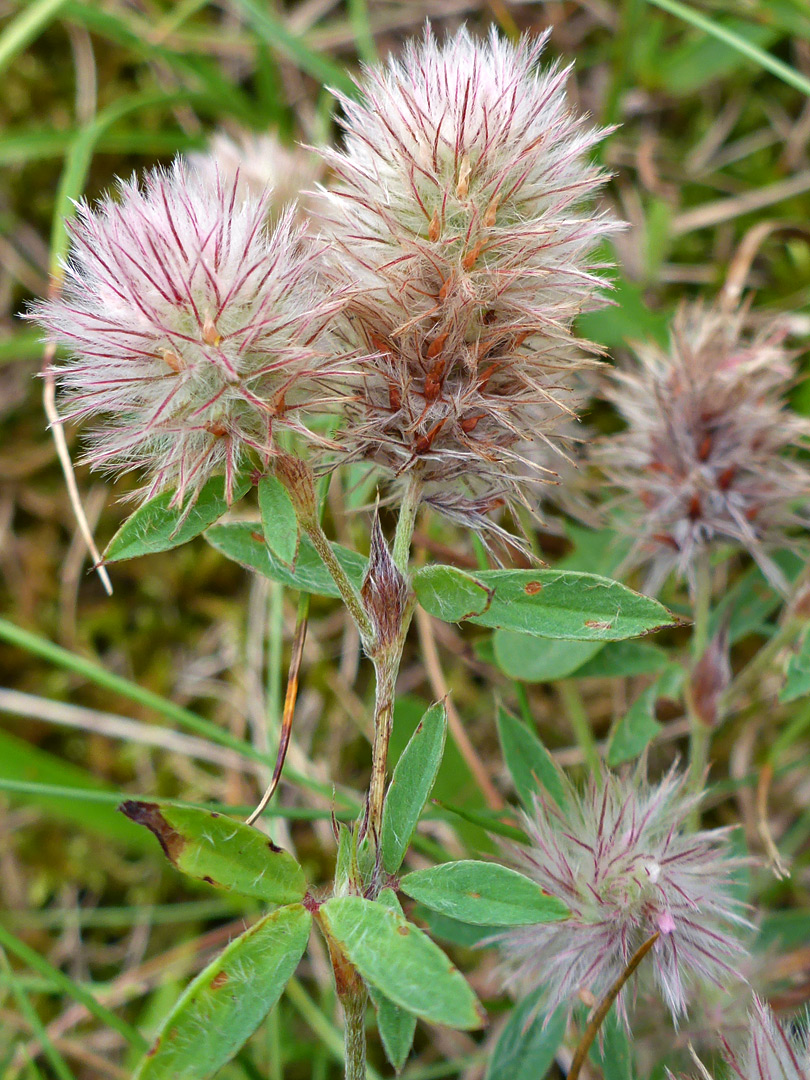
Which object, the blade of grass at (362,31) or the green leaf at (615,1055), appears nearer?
the green leaf at (615,1055)

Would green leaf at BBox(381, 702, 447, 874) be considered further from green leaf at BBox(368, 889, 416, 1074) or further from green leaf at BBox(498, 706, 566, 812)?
green leaf at BBox(498, 706, 566, 812)

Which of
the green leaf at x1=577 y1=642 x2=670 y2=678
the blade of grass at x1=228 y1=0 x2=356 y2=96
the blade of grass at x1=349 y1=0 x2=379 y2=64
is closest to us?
the green leaf at x1=577 y1=642 x2=670 y2=678

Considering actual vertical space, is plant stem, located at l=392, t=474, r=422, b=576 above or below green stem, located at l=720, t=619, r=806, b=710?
above

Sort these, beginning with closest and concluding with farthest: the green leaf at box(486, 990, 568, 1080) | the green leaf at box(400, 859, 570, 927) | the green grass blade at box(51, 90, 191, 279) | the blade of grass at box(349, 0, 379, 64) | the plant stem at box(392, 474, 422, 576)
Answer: the green leaf at box(400, 859, 570, 927) < the plant stem at box(392, 474, 422, 576) < the green leaf at box(486, 990, 568, 1080) < the green grass blade at box(51, 90, 191, 279) < the blade of grass at box(349, 0, 379, 64)

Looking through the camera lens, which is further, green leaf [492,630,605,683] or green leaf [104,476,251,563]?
green leaf [492,630,605,683]

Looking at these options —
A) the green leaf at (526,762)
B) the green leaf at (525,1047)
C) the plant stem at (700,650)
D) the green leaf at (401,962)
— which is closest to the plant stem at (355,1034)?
the green leaf at (401,962)

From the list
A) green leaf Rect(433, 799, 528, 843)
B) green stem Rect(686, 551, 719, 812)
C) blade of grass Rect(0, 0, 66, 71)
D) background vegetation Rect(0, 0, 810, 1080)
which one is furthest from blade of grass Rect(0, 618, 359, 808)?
blade of grass Rect(0, 0, 66, 71)

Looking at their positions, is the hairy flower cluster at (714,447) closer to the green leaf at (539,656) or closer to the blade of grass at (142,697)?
the green leaf at (539,656)
